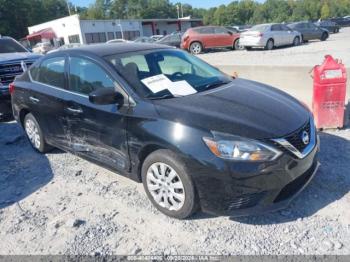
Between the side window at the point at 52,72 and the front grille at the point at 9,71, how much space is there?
3.12m

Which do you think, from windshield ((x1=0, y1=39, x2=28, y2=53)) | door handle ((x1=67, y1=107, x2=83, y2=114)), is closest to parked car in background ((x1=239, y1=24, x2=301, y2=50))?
windshield ((x1=0, y1=39, x2=28, y2=53))

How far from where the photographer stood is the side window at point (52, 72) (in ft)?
14.8

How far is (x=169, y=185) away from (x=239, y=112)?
950 millimetres

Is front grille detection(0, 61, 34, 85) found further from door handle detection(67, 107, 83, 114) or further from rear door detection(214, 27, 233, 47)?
rear door detection(214, 27, 233, 47)

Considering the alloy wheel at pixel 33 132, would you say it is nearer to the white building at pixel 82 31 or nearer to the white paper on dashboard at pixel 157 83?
the white paper on dashboard at pixel 157 83

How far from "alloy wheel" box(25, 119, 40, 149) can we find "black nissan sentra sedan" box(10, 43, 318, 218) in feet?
2.07

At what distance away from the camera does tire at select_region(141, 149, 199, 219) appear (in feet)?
10.3

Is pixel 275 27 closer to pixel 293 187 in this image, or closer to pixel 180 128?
pixel 293 187

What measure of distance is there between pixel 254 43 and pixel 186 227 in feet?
60.4

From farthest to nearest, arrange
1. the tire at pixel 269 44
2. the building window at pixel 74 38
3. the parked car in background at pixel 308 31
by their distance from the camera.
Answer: the building window at pixel 74 38
the parked car in background at pixel 308 31
the tire at pixel 269 44

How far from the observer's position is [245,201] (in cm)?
302

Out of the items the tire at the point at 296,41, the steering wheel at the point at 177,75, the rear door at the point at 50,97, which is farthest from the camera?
the tire at the point at 296,41

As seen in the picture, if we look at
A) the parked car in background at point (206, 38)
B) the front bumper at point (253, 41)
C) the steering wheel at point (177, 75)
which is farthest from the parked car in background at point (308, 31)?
the steering wheel at point (177, 75)

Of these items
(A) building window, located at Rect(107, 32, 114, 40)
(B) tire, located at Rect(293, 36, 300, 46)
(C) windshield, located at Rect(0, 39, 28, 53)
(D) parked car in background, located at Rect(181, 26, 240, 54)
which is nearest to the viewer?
(C) windshield, located at Rect(0, 39, 28, 53)
